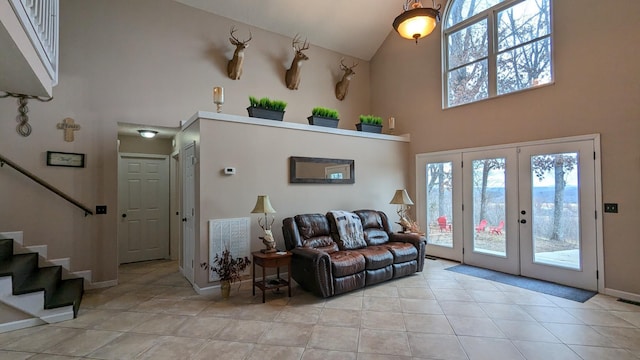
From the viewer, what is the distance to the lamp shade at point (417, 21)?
3305mm

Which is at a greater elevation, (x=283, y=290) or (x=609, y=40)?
(x=609, y=40)

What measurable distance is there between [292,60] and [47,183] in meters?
4.42

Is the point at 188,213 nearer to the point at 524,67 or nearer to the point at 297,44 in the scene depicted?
the point at 297,44

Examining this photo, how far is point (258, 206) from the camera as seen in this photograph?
3.94 meters

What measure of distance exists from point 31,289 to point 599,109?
681 cm

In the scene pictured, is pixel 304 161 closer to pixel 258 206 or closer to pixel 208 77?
pixel 258 206

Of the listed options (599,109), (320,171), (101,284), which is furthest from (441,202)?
(101,284)

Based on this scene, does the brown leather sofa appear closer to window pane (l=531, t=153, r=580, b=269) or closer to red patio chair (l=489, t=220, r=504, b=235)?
red patio chair (l=489, t=220, r=504, b=235)

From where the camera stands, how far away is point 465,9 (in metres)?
5.60

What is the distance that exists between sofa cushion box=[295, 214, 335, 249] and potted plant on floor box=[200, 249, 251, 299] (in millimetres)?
830

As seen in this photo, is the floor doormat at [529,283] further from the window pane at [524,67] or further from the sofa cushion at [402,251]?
the window pane at [524,67]

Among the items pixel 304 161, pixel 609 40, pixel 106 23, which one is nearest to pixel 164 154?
pixel 106 23

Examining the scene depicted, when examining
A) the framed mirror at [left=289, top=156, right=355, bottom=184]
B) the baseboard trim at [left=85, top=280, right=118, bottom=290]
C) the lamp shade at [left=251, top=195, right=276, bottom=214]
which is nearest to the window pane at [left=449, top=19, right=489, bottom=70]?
the framed mirror at [left=289, top=156, right=355, bottom=184]

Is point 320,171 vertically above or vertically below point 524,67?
below
